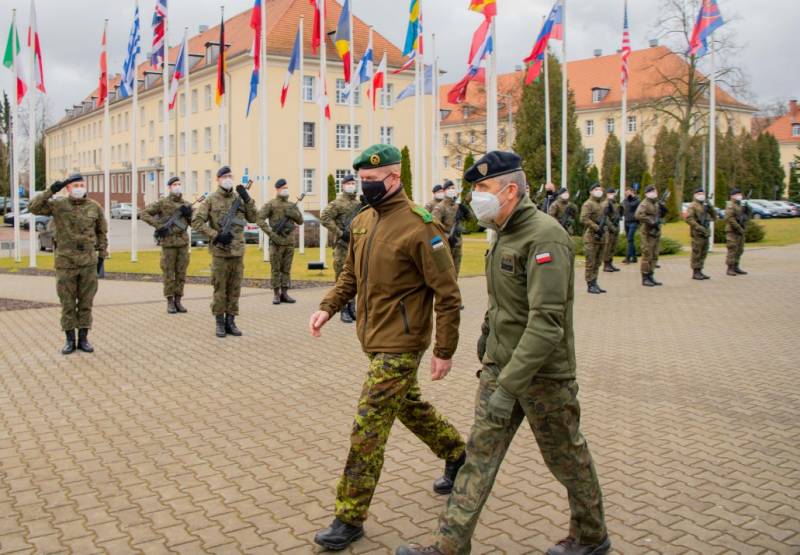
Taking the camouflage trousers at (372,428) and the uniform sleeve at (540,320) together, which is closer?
the uniform sleeve at (540,320)

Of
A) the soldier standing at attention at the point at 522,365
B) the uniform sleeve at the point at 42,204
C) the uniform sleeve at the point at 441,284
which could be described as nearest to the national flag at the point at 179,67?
the uniform sleeve at the point at 42,204

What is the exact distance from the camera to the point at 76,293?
975 centimetres

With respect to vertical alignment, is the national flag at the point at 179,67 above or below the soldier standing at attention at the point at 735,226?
above

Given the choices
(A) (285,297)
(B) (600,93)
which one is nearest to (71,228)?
(A) (285,297)

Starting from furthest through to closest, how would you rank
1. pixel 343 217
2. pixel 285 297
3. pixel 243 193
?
pixel 285 297 → pixel 343 217 → pixel 243 193

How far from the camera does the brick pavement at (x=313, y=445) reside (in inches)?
174

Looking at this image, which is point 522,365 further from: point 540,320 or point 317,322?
point 317,322

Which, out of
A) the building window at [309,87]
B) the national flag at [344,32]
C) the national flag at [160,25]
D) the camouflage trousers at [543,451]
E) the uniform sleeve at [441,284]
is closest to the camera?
the camouflage trousers at [543,451]

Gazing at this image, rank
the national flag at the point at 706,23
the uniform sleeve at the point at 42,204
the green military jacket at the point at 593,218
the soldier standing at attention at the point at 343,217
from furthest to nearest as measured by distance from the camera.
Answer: the national flag at the point at 706,23
the green military jacket at the point at 593,218
the soldier standing at attention at the point at 343,217
the uniform sleeve at the point at 42,204

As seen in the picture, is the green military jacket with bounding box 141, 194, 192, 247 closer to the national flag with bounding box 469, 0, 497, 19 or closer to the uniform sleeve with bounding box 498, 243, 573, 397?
the national flag with bounding box 469, 0, 497, 19

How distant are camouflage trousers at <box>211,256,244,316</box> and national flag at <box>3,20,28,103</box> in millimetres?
15813

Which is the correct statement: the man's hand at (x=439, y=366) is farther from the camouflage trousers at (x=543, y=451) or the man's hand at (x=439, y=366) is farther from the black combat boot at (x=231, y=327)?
the black combat boot at (x=231, y=327)

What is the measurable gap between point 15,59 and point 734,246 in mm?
20497

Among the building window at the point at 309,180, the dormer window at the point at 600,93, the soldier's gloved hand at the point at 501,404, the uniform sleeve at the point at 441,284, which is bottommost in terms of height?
the soldier's gloved hand at the point at 501,404
